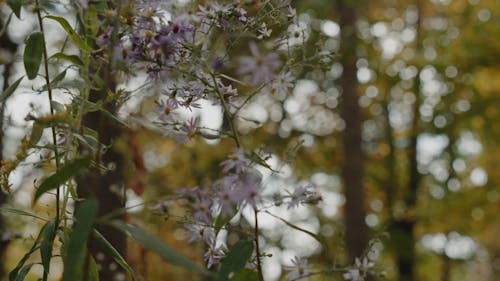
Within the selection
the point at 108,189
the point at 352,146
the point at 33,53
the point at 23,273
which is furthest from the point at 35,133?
the point at 352,146

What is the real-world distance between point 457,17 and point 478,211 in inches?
87.8

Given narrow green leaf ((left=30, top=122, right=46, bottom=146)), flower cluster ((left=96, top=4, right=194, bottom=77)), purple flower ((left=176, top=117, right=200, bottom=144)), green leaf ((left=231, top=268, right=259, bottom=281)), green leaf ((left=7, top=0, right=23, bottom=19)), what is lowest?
green leaf ((left=231, top=268, right=259, bottom=281))

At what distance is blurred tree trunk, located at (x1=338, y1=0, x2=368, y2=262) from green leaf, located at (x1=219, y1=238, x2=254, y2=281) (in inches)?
196

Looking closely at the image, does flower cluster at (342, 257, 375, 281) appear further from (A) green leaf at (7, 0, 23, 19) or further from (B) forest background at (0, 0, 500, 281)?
(B) forest background at (0, 0, 500, 281)

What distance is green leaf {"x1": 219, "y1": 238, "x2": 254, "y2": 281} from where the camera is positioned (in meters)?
1.10

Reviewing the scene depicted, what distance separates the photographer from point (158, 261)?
8688 mm

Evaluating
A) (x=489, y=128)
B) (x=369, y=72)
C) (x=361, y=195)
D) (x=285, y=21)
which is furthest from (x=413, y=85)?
(x=285, y=21)

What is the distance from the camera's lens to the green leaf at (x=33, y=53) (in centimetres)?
130

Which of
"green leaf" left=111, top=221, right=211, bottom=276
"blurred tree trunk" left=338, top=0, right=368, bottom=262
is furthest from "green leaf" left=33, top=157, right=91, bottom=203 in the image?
"blurred tree trunk" left=338, top=0, right=368, bottom=262

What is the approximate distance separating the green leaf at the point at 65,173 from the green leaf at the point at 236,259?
0.27m

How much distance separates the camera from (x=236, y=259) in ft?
3.68

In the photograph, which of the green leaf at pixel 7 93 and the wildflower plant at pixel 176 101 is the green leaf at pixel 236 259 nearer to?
the wildflower plant at pixel 176 101

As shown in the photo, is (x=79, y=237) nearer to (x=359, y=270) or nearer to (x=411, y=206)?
(x=359, y=270)

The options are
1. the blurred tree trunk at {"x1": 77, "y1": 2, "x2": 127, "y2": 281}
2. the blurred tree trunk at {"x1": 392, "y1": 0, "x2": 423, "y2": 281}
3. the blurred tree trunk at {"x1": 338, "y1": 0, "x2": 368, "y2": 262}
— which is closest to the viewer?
the blurred tree trunk at {"x1": 77, "y1": 2, "x2": 127, "y2": 281}
